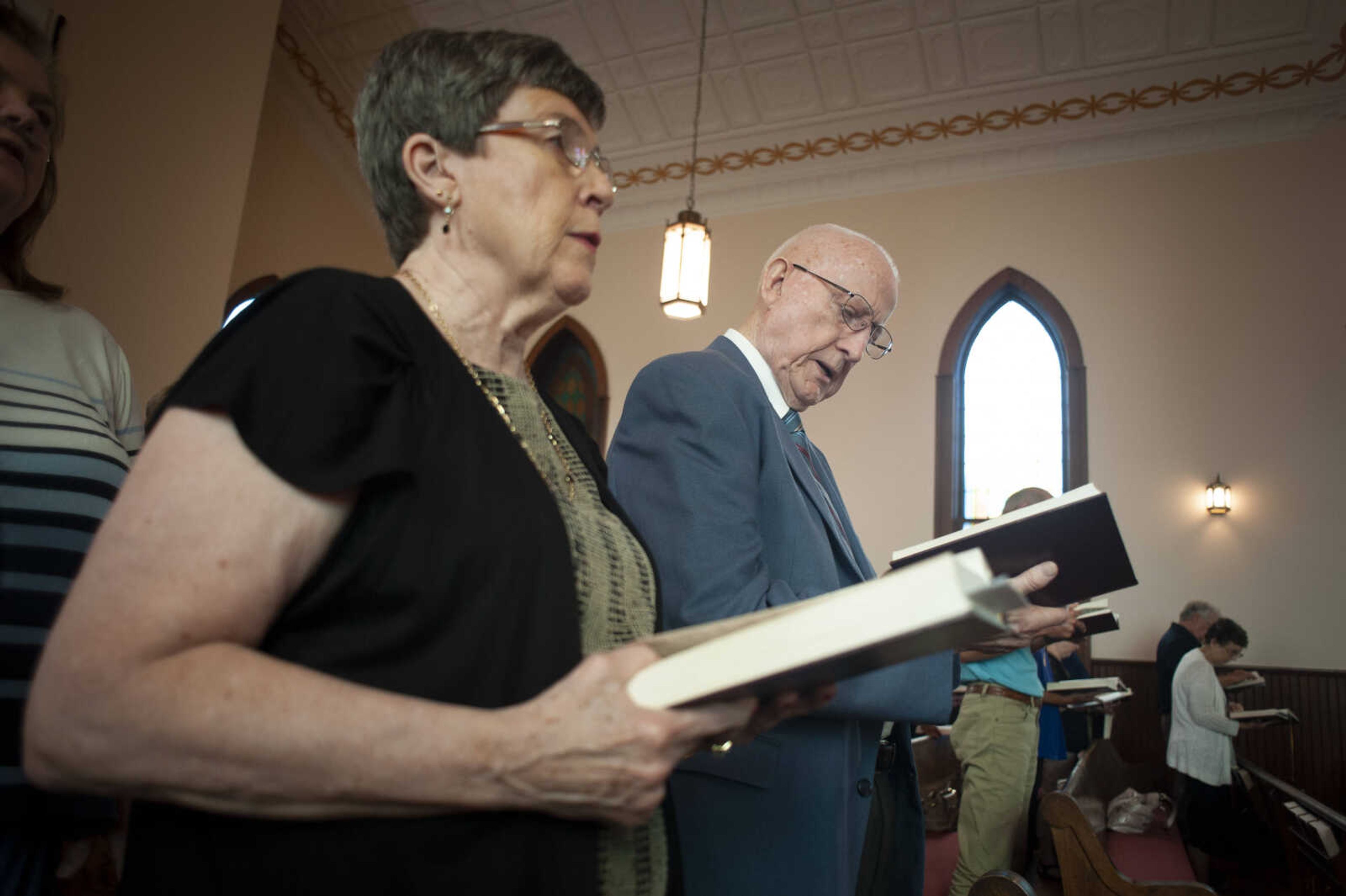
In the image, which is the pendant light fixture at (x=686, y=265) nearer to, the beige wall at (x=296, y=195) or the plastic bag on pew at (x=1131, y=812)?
the beige wall at (x=296, y=195)

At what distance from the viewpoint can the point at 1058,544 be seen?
6.40ft

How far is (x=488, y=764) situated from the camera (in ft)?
2.40

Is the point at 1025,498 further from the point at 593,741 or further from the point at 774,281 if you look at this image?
the point at 593,741

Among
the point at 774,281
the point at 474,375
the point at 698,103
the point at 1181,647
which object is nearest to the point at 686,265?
the point at 698,103

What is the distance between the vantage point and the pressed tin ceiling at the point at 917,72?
7.41m

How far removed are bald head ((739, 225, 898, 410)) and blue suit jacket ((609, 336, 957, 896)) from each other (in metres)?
0.42

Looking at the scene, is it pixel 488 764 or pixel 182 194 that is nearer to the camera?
pixel 488 764

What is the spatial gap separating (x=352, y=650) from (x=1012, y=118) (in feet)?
28.9

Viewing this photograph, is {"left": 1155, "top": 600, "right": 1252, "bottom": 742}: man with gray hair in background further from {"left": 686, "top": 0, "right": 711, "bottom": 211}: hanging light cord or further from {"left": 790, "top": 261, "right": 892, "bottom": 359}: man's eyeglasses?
{"left": 790, "top": 261, "right": 892, "bottom": 359}: man's eyeglasses

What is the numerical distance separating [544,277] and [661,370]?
0.62 m

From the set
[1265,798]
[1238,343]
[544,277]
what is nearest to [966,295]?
[1238,343]

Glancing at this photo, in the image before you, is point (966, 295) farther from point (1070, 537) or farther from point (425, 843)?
point (425, 843)

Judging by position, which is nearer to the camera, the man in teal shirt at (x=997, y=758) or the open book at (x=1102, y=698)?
the man in teal shirt at (x=997, y=758)

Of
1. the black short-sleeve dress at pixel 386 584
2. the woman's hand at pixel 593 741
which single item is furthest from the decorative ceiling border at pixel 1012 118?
the woman's hand at pixel 593 741
